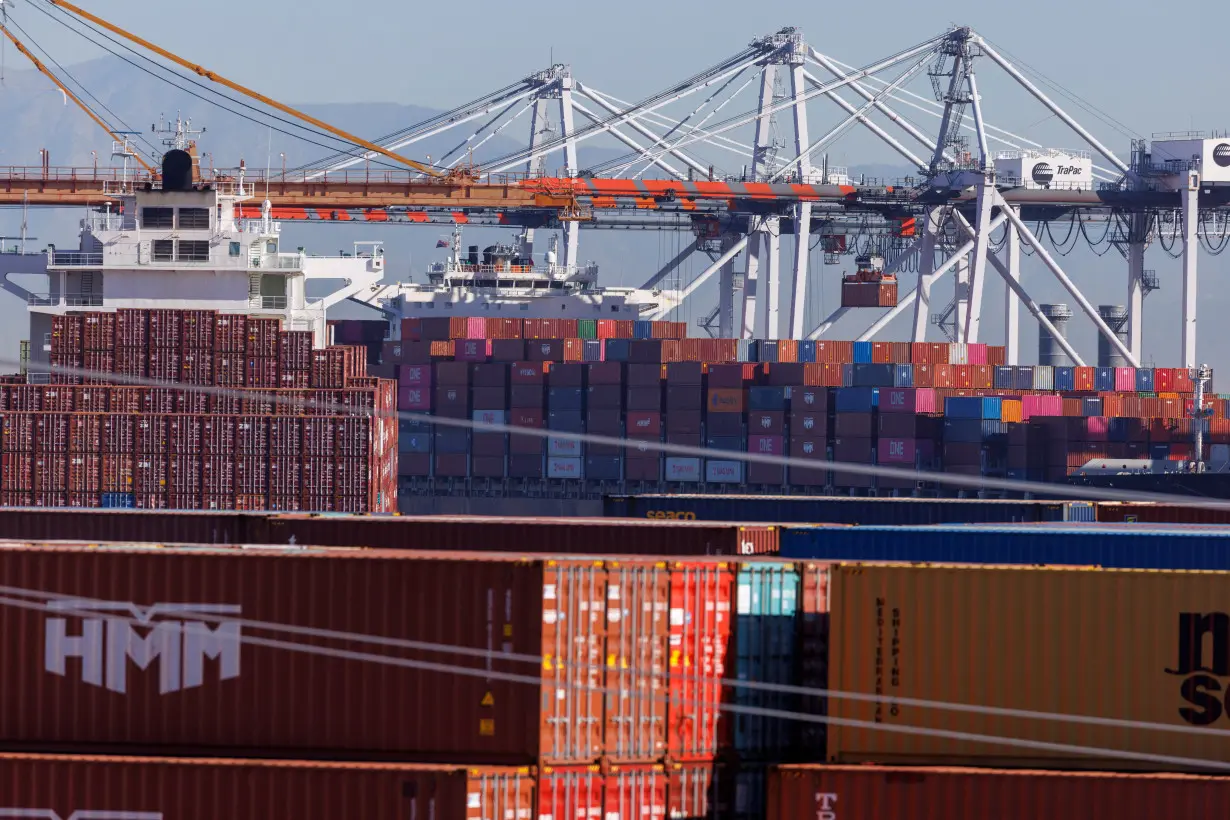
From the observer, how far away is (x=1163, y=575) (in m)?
17.6

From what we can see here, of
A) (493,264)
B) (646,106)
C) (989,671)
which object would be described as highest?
(646,106)

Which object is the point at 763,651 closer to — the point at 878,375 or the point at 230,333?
the point at 230,333

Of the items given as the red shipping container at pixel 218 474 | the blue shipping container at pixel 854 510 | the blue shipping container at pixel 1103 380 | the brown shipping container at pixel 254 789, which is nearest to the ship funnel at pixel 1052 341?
the blue shipping container at pixel 1103 380

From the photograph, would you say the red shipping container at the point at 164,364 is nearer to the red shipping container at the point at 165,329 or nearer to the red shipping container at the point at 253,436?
the red shipping container at the point at 165,329

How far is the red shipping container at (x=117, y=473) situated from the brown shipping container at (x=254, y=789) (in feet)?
94.0

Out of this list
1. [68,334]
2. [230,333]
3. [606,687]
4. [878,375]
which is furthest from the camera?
[878,375]

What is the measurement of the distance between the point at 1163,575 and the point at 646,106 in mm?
90991

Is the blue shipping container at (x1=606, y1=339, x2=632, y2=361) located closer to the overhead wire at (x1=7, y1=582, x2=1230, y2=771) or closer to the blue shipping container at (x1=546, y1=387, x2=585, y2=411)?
the blue shipping container at (x1=546, y1=387, x2=585, y2=411)

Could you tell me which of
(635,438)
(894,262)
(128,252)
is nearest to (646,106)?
(894,262)

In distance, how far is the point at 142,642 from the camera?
17922 millimetres

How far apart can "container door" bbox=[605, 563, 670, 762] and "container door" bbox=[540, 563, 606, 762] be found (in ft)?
0.40

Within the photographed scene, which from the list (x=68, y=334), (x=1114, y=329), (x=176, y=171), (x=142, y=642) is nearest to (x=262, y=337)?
(x=68, y=334)

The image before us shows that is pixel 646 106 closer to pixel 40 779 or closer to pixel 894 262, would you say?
pixel 894 262

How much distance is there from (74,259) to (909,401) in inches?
1383
